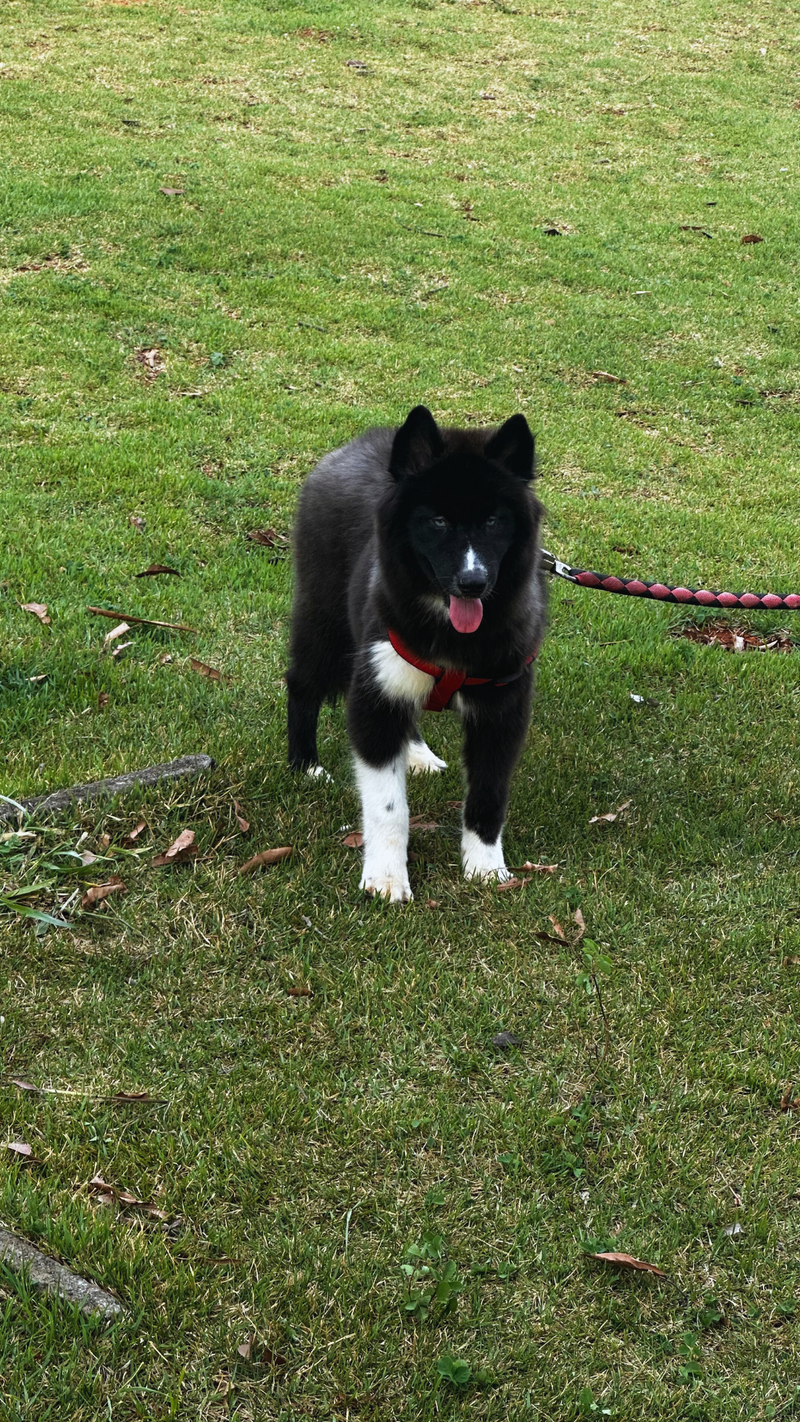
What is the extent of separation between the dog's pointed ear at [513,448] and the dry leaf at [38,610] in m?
2.77

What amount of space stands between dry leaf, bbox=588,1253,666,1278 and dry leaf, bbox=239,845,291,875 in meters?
1.84

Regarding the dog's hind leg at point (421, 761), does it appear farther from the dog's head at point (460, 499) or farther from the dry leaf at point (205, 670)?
the dog's head at point (460, 499)

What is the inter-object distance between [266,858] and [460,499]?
4.75 ft

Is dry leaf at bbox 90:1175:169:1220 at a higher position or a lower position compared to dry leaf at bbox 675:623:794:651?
higher

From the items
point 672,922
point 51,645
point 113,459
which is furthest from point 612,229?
point 672,922

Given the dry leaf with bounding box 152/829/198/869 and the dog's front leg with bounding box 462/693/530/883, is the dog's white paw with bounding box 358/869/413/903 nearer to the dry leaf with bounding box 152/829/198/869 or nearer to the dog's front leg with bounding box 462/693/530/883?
the dog's front leg with bounding box 462/693/530/883

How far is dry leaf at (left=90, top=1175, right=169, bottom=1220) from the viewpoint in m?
2.92

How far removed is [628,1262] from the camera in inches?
114

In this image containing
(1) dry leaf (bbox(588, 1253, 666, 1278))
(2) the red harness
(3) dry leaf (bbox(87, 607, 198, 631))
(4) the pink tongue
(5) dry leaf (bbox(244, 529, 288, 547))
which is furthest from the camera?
(5) dry leaf (bbox(244, 529, 288, 547))

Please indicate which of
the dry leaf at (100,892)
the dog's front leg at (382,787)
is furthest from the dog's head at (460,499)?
the dry leaf at (100,892)

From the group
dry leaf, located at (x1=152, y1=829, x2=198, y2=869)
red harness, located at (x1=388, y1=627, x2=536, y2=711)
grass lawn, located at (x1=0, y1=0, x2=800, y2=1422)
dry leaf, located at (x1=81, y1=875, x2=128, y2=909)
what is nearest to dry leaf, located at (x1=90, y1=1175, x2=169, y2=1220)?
grass lawn, located at (x1=0, y1=0, x2=800, y2=1422)

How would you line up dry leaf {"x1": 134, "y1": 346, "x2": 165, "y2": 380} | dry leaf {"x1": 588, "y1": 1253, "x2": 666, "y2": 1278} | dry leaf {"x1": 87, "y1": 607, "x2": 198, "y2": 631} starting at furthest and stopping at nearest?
dry leaf {"x1": 134, "y1": 346, "x2": 165, "y2": 380} < dry leaf {"x1": 87, "y1": 607, "x2": 198, "y2": 631} < dry leaf {"x1": 588, "y1": 1253, "x2": 666, "y2": 1278}

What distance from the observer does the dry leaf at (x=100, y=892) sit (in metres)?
3.98

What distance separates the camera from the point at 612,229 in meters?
14.9
